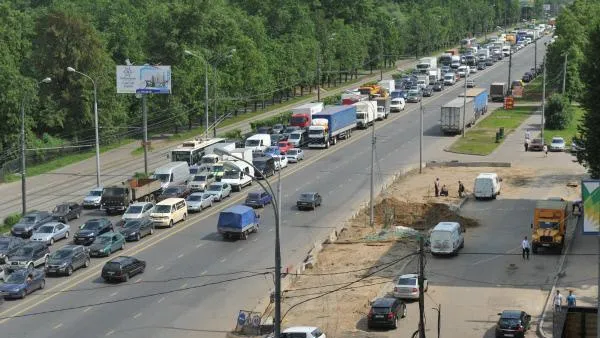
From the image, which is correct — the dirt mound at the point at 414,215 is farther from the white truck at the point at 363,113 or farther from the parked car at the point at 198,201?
the white truck at the point at 363,113

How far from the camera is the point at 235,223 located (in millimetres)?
60656

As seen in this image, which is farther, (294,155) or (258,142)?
(258,142)

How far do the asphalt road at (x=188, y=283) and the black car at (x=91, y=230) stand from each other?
7.56 ft

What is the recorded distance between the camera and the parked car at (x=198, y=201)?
6881 centimetres

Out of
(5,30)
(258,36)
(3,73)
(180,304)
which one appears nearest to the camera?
(180,304)

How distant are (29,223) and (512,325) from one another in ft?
106

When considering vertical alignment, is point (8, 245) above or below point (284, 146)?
below

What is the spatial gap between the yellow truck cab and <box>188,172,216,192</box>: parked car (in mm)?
25532

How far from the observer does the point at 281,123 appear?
107 meters

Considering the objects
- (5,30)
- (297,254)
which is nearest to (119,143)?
(5,30)

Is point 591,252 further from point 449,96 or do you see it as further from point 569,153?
point 449,96

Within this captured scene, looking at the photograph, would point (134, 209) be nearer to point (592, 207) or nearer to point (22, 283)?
point (22, 283)

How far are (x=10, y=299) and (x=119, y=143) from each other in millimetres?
52019

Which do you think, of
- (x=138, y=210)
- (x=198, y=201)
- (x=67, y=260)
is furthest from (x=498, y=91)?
(x=67, y=260)
